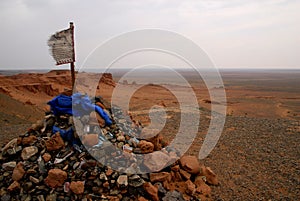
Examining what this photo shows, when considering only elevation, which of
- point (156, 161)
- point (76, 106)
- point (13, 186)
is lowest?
point (13, 186)

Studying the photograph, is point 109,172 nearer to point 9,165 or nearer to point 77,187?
point 77,187

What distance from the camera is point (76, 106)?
5375 mm

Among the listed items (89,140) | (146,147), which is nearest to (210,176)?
(146,147)

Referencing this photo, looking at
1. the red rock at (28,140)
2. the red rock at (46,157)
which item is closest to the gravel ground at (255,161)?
the red rock at (28,140)

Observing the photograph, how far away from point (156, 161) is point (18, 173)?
2.49 m

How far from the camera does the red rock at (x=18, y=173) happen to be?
4535 millimetres

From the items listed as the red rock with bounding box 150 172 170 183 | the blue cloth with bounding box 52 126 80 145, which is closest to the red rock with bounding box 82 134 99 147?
the blue cloth with bounding box 52 126 80 145

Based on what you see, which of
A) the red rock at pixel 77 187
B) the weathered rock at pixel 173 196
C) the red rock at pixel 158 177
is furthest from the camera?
the red rock at pixel 158 177

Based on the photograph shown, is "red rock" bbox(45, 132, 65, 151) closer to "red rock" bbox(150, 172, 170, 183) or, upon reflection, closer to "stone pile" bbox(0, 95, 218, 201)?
"stone pile" bbox(0, 95, 218, 201)

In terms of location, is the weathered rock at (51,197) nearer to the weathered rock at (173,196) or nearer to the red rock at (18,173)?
the red rock at (18,173)

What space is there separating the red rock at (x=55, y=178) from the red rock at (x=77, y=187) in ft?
0.75

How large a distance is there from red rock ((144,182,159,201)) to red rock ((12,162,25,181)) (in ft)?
7.31

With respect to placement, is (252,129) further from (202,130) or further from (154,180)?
(154,180)

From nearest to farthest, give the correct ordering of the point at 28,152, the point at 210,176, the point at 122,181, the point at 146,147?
1. the point at 122,181
2. the point at 28,152
3. the point at 146,147
4. the point at 210,176
